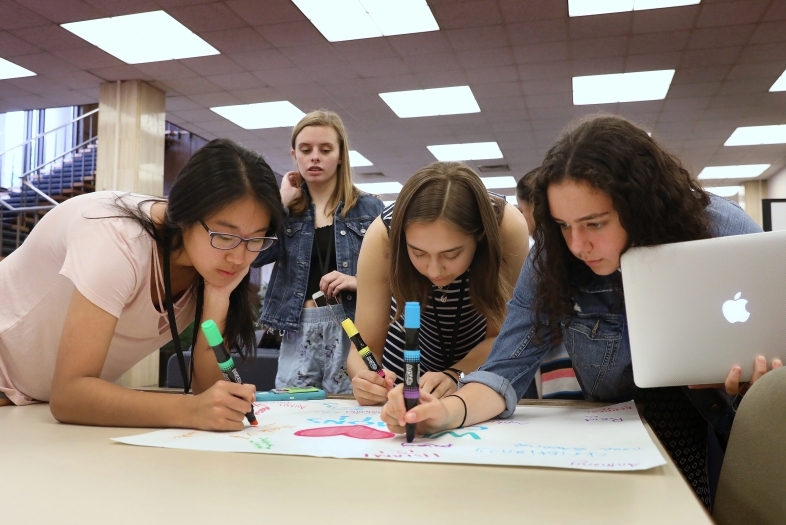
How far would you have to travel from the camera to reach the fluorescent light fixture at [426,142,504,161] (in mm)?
8031

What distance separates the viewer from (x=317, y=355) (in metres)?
1.94

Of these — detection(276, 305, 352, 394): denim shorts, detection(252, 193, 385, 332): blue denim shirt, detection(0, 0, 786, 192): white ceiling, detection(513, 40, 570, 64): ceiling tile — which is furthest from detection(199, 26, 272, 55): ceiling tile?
detection(276, 305, 352, 394): denim shorts

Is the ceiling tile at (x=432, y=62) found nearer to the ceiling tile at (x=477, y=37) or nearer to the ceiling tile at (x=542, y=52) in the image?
the ceiling tile at (x=477, y=37)

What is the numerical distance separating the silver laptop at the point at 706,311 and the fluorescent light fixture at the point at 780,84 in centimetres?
583

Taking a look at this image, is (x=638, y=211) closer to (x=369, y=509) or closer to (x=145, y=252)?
(x=369, y=509)

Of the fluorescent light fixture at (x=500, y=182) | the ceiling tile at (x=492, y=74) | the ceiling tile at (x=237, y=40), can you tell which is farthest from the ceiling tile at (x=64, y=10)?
the fluorescent light fixture at (x=500, y=182)

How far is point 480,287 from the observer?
149cm

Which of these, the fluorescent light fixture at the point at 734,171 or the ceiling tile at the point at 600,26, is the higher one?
the ceiling tile at the point at 600,26

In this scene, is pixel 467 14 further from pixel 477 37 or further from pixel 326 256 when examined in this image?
pixel 326 256

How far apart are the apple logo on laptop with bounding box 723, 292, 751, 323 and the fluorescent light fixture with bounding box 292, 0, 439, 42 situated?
398 centimetres

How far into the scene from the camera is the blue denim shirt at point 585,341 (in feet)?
3.96

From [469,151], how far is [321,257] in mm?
6509

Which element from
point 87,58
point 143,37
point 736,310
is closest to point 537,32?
point 143,37

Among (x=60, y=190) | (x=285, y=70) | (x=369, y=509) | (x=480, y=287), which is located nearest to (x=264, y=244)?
(x=480, y=287)
